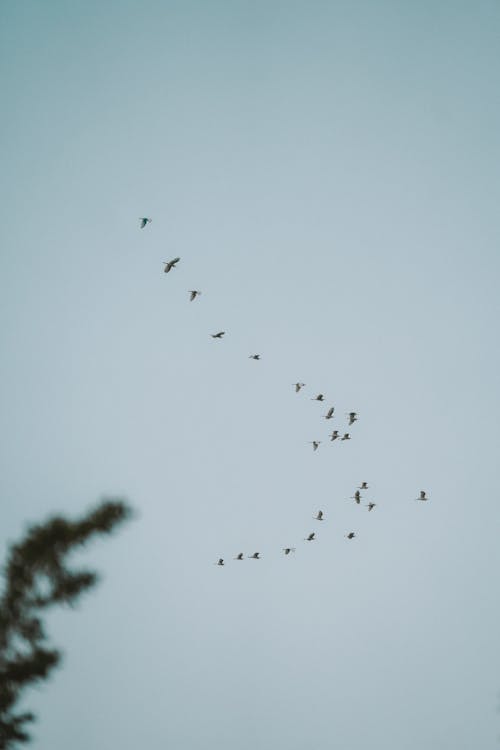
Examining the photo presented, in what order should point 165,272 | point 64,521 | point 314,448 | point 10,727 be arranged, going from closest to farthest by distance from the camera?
point 64,521 → point 10,727 → point 165,272 → point 314,448

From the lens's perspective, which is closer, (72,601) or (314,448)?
(72,601)

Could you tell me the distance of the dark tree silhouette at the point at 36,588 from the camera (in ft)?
20.3

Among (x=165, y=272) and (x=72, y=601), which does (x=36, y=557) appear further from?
(x=165, y=272)

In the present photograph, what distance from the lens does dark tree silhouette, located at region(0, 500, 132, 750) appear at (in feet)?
20.3

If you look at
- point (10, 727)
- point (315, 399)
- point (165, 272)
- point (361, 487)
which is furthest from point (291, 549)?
point (10, 727)

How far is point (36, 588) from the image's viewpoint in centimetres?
637

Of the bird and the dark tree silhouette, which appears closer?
the dark tree silhouette

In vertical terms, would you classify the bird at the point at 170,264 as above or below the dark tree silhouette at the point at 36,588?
above

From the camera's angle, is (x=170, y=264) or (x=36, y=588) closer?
(x=36, y=588)

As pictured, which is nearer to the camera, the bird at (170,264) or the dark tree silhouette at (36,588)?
the dark tree silhouette at (36,588)

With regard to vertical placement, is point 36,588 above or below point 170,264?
below

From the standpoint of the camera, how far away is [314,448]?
22.5 m

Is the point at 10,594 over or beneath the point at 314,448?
beneath

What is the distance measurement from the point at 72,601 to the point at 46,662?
2.78 ft
